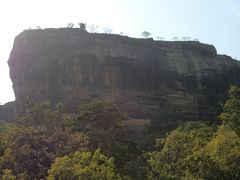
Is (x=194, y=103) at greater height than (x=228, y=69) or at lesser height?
lesser

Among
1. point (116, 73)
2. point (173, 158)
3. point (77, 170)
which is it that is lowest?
point (77, 170)

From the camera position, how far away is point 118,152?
2609cm

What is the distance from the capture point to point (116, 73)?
62.4 m

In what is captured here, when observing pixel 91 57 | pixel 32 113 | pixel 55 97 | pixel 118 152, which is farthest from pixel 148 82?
pixel 118 152

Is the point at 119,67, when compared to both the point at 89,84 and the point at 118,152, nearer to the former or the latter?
the point at 89,84

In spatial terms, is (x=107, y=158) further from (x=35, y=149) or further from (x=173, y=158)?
(x=173, y=158)

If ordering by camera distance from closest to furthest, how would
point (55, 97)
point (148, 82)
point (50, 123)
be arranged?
1. point (50, 123)
2. point (55, 97)
3. point (148, 82)

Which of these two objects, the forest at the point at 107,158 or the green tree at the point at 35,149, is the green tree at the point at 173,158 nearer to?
the forest at the point at 107,158

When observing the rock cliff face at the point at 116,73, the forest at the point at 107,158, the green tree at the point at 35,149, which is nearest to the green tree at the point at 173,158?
the forest at the point at 107,158

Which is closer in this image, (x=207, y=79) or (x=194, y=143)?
(x=194, y=143)

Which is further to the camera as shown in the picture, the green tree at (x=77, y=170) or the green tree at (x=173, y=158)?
the green tree at (x=173, y=158)

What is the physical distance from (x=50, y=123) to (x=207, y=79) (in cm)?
3563

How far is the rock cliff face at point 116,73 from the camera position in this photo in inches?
2360

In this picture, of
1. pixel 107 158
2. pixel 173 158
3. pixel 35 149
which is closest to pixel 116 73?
pixel 173 158
